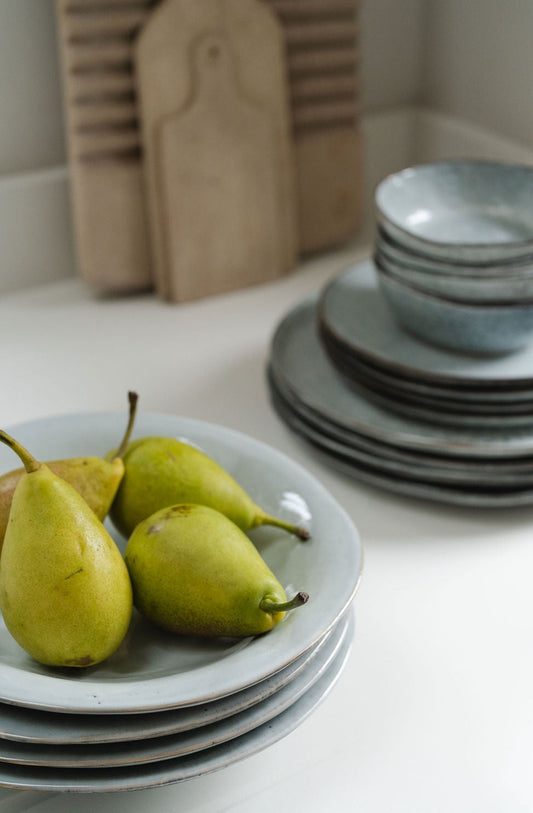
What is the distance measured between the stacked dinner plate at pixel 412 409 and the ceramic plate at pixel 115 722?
0.25 meters

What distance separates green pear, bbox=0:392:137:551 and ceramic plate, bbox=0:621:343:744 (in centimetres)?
10

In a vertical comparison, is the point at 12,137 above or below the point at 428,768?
above

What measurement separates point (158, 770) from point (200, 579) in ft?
0.27

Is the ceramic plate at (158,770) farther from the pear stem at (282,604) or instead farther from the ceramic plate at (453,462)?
the ceramic plate at (453,462)

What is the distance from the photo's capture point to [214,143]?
0.89 meters

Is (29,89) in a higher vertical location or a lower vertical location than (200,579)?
higher

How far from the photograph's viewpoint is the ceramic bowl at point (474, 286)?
0.65m

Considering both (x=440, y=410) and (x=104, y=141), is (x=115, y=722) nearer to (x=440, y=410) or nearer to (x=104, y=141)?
(x=440, y=410)

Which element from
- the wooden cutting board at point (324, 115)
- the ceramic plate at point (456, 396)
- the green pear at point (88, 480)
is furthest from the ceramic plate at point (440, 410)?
the wooden cutting board at point (324, 115)

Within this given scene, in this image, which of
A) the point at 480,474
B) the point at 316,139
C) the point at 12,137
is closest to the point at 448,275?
the point at 480,474

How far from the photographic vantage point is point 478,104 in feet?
3.46

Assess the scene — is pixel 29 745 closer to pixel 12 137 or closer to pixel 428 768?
pixel 428 768

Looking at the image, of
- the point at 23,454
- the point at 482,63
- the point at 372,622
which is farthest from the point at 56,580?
the point at 482,63

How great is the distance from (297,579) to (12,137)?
0.62m
